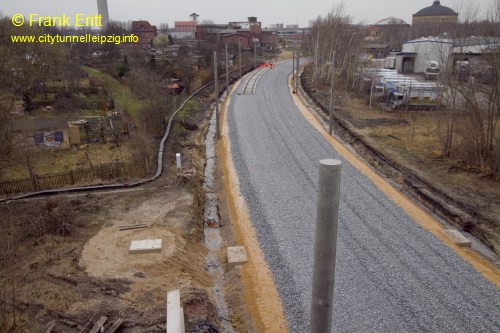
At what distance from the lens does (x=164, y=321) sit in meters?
7.59

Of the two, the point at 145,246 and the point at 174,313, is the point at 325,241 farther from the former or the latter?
the point at 145,246

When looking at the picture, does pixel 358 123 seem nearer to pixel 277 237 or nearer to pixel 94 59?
pixel 277 237

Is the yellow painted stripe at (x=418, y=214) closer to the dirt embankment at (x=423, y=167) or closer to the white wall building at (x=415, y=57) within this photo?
the dirt embankment at (x=423, y=167)

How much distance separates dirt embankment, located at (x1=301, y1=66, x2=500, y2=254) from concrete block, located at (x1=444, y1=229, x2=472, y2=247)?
0.68m

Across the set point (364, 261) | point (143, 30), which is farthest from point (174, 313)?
point (143, 30)

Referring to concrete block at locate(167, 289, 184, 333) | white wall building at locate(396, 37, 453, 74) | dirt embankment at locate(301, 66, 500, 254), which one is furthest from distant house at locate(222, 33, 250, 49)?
concrete block at locate(167, 289, 184, 333)

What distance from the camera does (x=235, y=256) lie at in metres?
10.3

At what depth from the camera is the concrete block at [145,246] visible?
999 centimetres

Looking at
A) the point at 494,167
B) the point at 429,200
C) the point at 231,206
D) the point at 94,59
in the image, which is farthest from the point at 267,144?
the point at 94,59

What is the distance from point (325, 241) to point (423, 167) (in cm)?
1364

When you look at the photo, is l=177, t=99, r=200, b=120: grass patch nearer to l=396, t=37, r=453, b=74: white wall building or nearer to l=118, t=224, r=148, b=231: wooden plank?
l=118, t=224, r=148, b=231: wooden plank

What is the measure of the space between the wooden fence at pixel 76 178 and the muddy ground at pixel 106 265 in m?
2.36

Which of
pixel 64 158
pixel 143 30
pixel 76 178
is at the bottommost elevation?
pixel 64 158

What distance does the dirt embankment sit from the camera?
1220 centimetres
